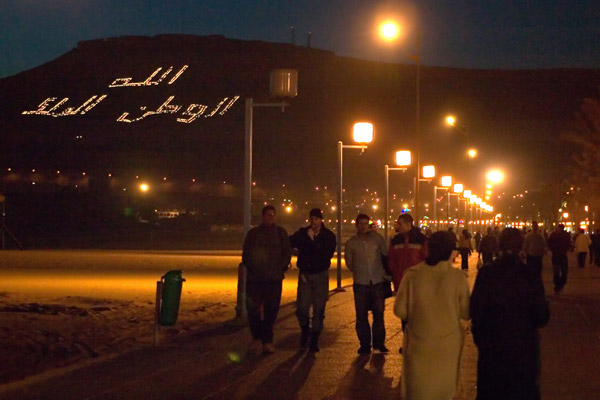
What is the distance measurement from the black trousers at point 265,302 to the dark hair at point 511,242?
Answer: 6549 millimetres

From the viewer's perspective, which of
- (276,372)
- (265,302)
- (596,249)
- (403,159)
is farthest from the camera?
(596,249)

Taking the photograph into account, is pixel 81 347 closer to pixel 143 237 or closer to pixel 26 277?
pixel 26 277

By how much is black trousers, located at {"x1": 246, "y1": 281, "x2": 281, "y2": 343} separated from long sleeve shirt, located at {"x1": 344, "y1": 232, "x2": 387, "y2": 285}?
108 cm

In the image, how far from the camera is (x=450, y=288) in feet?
22.7

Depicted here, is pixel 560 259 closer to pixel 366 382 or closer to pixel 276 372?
pixel 276 372

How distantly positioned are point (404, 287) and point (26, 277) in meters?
25.3

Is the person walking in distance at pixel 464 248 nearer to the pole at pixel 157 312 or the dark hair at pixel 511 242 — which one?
the pole at pixel 157 312

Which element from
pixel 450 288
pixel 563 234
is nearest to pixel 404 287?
pixel 450 288

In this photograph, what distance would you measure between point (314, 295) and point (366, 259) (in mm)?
930

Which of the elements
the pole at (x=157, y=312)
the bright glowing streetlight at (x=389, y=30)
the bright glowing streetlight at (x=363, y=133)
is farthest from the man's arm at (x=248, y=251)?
the bright glowing streetlight at (x=389, y=30)

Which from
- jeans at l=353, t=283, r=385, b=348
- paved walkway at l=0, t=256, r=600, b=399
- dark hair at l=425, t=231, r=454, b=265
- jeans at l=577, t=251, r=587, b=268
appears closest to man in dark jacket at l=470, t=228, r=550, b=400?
dark hair at l=425, t=231, r=454, b=265

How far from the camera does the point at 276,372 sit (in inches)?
465

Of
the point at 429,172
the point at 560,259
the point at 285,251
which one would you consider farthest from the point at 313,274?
the point at 429,172

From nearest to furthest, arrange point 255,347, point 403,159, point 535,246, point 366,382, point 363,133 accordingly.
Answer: point 366,382
point 255,347
point 535,246
point 363,133
point 403,159
